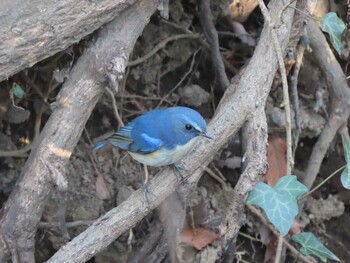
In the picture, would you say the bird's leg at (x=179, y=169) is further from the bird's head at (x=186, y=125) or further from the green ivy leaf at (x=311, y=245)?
the green ivy leaf at (x=311, y=245)

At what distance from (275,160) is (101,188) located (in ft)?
4.09

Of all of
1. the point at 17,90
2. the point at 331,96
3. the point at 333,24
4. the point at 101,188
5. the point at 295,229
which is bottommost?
the point at 295,229

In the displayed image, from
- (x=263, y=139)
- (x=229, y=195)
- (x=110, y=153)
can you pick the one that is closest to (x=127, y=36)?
(x=263, y=139)

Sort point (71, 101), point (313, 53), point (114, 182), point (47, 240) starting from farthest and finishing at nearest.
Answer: point (313, 53), point (114, 182), point (47, 240), point (71, 101)

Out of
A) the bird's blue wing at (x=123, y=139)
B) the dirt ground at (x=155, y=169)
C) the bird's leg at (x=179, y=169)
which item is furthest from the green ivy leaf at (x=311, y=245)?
the bird's blue wing at (x=123, y=139)

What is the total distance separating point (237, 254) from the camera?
4465 millimetres

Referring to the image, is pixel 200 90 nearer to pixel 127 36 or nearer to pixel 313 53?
pixel 313 53

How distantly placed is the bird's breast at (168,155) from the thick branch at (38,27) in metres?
0.77

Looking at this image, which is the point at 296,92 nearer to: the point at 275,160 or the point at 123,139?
the point at 275,160

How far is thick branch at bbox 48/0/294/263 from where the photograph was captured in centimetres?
324

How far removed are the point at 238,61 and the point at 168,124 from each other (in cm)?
169

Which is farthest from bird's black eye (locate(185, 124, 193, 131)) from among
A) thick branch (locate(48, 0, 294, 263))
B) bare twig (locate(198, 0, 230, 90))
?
bare twig (locate(198, 0, 230, 90))

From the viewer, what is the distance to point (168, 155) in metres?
3.62

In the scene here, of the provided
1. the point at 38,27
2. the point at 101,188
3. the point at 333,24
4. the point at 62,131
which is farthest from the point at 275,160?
the point at 38,27
